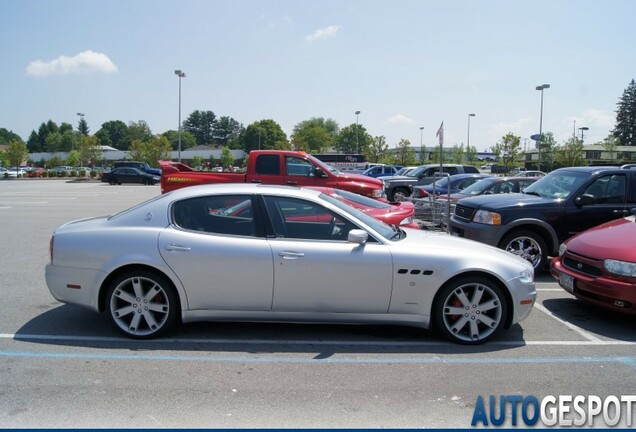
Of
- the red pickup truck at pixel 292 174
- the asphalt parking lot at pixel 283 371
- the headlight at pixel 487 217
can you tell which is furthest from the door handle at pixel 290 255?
the red pickup truck at pixel 292 174

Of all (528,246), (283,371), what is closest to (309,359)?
(283,371)

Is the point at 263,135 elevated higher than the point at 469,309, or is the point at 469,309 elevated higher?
the point at 263,135

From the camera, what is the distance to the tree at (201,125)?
156750mm

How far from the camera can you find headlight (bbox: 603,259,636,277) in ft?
17.9

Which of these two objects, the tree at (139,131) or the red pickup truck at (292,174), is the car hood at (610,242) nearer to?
the red pickup truck at (292,174)

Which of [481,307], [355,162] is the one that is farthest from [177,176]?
[355,162]

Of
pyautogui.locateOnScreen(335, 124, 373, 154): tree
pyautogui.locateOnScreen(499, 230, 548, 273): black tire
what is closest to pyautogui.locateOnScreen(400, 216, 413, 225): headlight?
pyautogui.locateOnScreen(499, 230, 548, 273): black tire

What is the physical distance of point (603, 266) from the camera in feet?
18.8

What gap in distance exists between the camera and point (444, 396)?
395cm

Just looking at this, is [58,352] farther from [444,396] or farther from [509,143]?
[509,143]

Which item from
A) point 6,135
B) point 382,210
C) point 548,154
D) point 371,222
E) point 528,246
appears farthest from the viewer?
point 6,135

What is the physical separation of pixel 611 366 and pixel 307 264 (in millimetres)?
2856

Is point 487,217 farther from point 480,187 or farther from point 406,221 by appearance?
point 480,187

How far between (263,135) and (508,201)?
108176 mm
